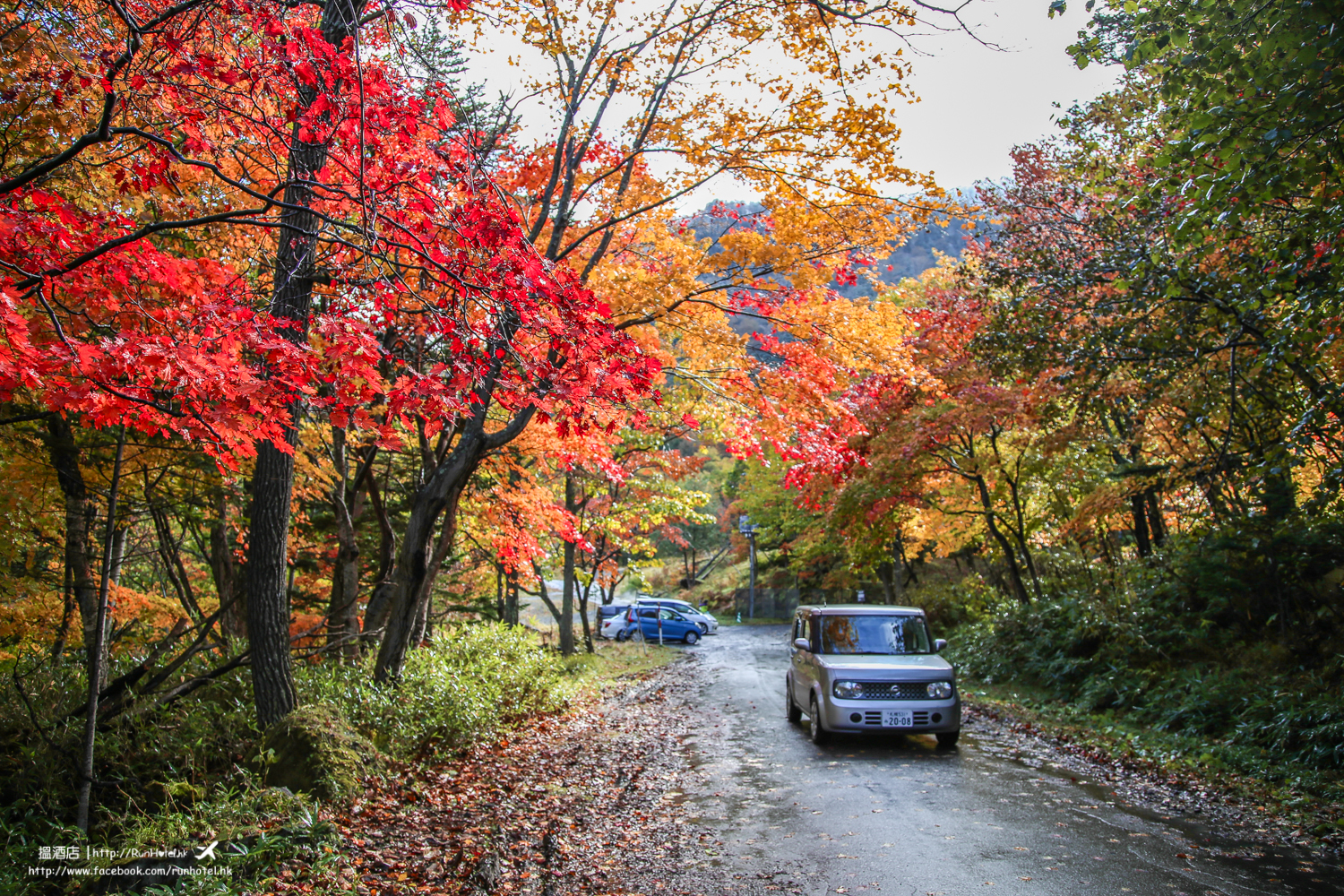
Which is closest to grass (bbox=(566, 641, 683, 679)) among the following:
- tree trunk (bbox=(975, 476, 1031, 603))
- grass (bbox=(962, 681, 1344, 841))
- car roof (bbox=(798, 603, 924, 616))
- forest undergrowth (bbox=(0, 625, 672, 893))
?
car roof (bbox=(798, 603, 924, 616))

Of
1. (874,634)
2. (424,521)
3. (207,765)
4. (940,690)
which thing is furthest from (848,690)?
(207,765)

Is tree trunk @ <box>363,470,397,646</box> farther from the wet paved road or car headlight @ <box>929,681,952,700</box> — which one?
car headlight @ <box>929,681,952,700</box>

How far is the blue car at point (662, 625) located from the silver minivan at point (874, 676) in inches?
799

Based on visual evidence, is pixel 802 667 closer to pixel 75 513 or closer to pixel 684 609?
pixel 75 513

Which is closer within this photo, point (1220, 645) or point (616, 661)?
point (1220, 645)

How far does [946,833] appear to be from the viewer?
5582 millimetres

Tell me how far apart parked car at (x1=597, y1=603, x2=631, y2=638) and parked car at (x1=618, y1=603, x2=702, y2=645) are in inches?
11.0

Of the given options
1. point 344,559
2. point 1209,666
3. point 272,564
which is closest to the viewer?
point 272,564

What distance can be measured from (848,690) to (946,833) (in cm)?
328

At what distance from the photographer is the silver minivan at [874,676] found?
8.67 meters

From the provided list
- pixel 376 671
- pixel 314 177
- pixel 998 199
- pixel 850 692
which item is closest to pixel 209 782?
pixel 376 671

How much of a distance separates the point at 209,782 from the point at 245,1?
5770 mm

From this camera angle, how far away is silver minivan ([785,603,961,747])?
8.67m

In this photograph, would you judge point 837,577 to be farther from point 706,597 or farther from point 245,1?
point 245,1
